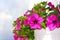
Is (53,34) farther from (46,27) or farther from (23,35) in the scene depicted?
(23,35)

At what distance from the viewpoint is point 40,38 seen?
2.72ft

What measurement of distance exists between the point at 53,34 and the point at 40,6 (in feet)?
0.56

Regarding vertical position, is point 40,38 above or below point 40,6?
below

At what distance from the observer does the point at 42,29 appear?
832mm

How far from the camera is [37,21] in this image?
86 centimetres

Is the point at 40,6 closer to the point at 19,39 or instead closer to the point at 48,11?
the point at 48,11

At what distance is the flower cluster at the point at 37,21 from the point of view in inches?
33.1

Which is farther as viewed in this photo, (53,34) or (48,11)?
(48,11)

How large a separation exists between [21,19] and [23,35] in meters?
0.08

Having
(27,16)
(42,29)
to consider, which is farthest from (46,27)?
(27,16)

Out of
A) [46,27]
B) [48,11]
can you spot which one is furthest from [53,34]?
[48,11]

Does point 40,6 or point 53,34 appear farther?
point 40,6

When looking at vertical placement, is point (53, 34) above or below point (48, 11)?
below

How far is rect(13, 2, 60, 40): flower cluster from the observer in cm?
84
